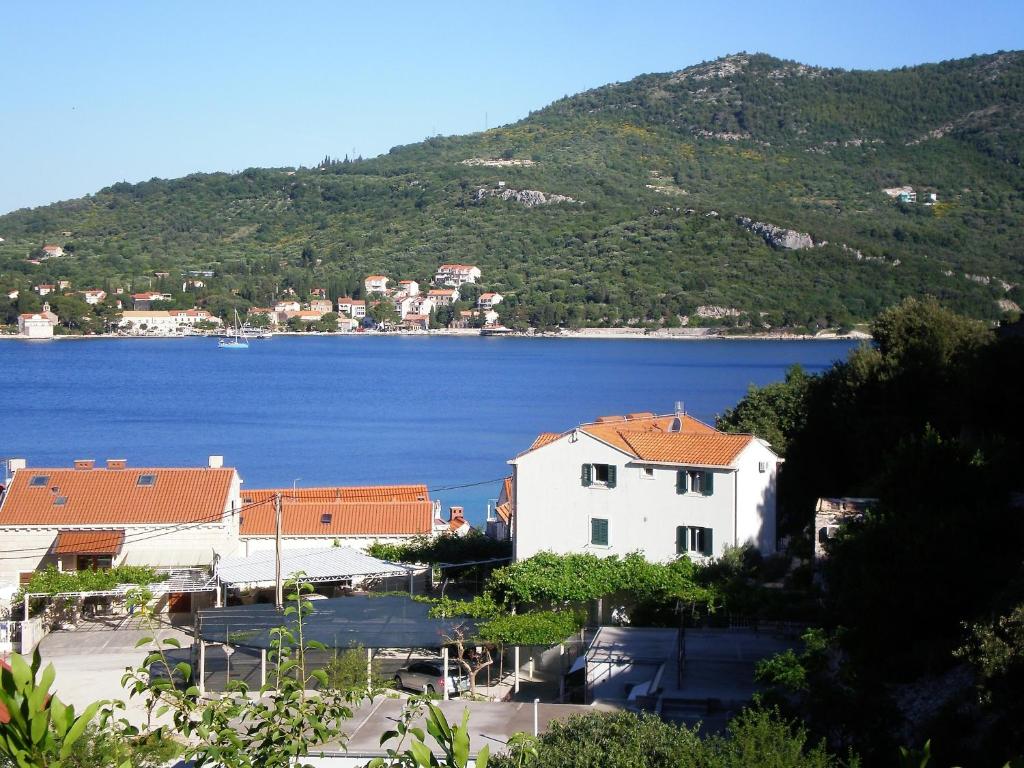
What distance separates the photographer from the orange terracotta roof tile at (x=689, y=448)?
16.8 meters

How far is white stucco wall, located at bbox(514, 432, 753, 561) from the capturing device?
1670 centimetres

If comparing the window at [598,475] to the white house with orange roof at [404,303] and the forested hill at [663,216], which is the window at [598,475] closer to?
the forested hill at [663,216]

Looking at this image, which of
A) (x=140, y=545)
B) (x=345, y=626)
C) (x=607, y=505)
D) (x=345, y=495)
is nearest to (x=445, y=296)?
(x=345, y=495)

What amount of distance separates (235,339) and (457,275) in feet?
96.0

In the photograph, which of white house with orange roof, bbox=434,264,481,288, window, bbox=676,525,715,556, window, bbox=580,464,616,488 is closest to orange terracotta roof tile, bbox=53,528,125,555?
window, bbox=580,464,616,488

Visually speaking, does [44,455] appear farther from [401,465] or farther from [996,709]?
[996,709]

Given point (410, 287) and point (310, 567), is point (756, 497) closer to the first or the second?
point (310, 567)

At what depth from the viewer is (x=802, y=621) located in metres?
13.5

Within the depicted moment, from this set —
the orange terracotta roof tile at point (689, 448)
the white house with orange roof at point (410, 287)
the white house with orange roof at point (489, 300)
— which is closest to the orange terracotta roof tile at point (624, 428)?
the orange terracotta roof tile at point (689, 448)

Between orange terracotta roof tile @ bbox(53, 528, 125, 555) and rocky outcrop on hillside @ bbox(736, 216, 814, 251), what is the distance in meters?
114

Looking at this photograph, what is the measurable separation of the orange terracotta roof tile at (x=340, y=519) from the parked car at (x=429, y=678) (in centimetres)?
558

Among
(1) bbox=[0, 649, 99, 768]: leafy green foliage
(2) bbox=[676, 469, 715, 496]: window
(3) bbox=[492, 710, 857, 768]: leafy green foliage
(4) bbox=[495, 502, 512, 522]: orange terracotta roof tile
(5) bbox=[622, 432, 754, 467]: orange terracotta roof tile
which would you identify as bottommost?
(4) bbox=[495, 502, 512, 522]: orange terracotta roof tile

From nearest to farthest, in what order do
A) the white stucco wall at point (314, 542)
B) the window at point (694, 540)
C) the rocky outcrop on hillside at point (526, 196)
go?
1. the window at point (694, 540)
2. the white stucco wall at point (314, 542)
3. the rocky outcrop on hillside at point (526, 196)

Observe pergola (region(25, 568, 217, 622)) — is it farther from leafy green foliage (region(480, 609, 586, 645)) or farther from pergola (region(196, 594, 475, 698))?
leafy green foliage (region(480, 609, 586, 645))
